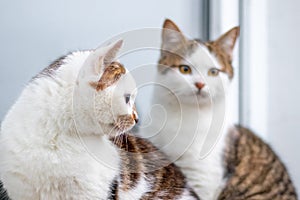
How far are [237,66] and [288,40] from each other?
0.24m

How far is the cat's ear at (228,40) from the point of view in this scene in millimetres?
1564

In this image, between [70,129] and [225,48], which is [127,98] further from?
[225,48]

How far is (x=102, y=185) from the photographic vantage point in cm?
106

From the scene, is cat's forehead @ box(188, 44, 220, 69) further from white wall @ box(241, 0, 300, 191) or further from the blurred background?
white wall @ box(241, 0, 300, 191)

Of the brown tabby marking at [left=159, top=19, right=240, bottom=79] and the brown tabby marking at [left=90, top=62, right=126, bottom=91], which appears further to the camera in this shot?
the brown tabby marking at [left=159, top=19, right=240, bottom=79]

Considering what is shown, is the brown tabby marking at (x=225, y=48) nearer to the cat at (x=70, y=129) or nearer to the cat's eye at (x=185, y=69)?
the cat's eye at (x=185, y=69)

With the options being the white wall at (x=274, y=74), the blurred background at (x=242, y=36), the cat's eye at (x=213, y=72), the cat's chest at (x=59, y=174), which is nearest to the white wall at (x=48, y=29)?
the blurred background at (x=242, y=36)

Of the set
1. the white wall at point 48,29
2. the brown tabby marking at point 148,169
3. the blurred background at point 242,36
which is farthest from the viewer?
the blurred background at point 242,36

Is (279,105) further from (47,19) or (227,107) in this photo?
(47,19)

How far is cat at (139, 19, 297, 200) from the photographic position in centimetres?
149

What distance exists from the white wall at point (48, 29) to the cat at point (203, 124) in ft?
0.51

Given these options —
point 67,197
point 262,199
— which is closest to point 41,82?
point 67,197

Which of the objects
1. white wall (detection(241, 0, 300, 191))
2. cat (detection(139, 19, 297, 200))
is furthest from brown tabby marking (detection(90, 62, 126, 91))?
white wall (detection(241, 0, 300, 191))

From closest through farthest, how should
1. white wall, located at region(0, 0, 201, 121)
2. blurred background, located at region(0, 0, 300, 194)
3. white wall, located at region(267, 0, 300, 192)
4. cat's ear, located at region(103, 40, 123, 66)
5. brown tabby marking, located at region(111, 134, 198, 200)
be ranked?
cat's ear, located at region(103, 40, 123, 66) → brown tabby marking, located at region(111, 134, 198, 200) → white wall, located at region(0, 0, 201, 121) → blurred background, located at region(0, 0, 300, 194) → white wall, located at region(267, 0, 300, 192)
